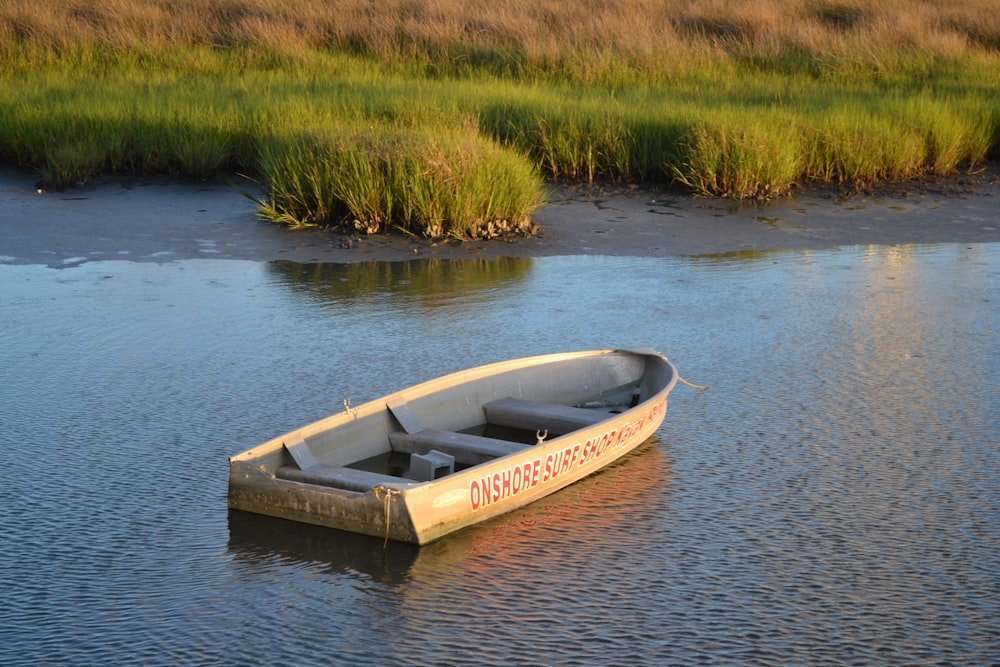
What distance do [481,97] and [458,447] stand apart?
929 cm

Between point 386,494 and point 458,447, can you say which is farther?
point 458,447

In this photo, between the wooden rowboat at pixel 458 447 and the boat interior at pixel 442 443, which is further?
the boat interior at pixel 442 443

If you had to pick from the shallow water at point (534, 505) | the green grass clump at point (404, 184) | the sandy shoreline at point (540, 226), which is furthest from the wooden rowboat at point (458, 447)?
the green grass clump at point (404, 184)

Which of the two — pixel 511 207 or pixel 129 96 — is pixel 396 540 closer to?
pixel 511 207

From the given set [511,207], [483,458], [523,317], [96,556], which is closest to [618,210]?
[511,207]

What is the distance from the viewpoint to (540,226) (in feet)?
37.1

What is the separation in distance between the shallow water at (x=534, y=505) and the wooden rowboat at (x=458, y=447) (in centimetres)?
10

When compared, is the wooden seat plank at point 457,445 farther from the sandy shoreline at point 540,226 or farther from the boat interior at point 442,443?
the sandy shoreline at point 540,226

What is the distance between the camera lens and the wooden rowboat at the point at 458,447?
4.72 m

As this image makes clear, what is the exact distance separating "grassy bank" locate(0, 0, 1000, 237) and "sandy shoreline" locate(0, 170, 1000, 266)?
0.30 m

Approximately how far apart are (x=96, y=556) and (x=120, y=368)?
2.51 m

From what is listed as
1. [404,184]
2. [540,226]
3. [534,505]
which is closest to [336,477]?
[534,505]

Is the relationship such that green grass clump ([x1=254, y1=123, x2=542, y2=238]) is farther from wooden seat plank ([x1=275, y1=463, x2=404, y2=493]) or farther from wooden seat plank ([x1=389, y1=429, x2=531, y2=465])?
wooden seat plank ([x1=275, y1=463, x2=404, y2=493])

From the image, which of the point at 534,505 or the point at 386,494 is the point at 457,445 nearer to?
the point at 534,505
